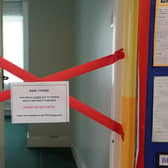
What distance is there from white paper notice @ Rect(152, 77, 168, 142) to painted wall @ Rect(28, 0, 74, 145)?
3127 millimetres

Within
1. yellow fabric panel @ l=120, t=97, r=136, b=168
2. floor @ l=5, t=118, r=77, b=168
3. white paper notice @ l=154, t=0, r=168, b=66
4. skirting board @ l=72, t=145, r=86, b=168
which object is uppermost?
white paper notice @ l=154, t=0, r=168, b=66

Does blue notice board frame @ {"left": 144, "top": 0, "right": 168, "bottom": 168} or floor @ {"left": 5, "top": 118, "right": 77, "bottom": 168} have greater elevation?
blue notice board frame @ {"left": 144, "top": 0, "right": 168, "bottom": 168}

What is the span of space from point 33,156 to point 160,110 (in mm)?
2958

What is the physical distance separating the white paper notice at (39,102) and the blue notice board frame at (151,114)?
226 mm

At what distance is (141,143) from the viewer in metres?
0.73

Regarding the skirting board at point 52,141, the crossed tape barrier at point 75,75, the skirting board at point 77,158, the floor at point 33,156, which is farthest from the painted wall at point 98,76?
the skirting board at point 52,141

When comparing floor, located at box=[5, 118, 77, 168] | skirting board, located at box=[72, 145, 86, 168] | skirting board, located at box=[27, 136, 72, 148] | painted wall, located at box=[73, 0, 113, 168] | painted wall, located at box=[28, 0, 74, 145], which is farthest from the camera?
skirting board, located at box=[27, 136, 72, 148]

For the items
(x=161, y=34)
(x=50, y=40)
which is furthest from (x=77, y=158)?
(x=161, y=34)

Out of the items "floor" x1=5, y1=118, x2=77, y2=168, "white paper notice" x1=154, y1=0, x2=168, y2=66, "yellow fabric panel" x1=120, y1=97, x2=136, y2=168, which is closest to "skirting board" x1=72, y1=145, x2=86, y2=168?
"floor" x1=5, y1=118, x2=77, y2=168

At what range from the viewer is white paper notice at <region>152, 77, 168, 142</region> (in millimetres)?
717

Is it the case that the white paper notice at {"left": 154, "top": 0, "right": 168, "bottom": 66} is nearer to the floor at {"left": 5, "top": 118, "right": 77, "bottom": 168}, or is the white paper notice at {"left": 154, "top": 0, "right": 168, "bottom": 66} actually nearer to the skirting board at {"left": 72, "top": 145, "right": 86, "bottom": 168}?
the skirting board at {"left": 72, "top": 145, "right": 86, "bottom": 168}

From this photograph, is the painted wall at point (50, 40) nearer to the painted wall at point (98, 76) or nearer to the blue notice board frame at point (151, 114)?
the painted wall at point (98, 76)

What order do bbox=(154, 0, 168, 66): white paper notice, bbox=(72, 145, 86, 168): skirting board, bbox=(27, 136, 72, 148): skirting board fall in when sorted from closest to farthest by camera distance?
bbox=(154, 0, 168, 66): white paper notice → bbox=(72, 145, 86, 168): skirting board → bbox=(27, 136, 72, 148): skirting board

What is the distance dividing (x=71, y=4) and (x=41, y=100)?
3.21 metres
